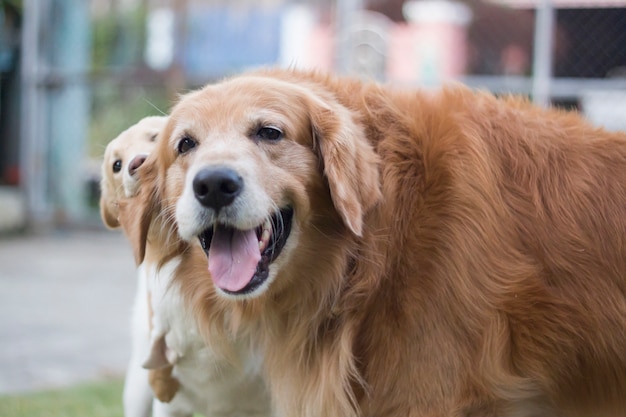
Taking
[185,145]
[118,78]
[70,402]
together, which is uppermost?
[118,78]

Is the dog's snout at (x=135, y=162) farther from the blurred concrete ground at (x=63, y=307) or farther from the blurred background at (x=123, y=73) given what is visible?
the blurred concrete ground at (x=63, y=307)

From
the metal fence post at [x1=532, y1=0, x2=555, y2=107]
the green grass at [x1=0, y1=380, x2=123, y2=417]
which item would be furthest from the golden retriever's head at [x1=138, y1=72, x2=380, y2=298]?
the metal fence post at [x1=532, y1=0, x2=555, y2=107]

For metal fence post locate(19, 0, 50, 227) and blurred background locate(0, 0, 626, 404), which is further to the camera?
metal fence post locate(19, 0, 50, 227)

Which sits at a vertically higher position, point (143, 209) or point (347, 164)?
point (347, 164)

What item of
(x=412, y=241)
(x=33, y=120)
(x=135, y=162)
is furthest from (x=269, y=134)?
(x=33, y=120)

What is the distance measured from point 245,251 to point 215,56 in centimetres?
862

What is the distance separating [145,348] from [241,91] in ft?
4.04

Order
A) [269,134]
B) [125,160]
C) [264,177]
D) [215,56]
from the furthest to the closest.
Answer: [215,56] → [125,160] → [269,134] → [264,177]

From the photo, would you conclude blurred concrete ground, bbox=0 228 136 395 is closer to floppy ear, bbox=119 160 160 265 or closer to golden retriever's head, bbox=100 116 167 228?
golden retriever's head, bbox=100 116 167 228

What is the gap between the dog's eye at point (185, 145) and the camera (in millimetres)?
3156

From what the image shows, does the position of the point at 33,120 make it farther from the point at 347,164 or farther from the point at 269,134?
the point at 347,164

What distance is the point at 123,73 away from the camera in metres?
11.8

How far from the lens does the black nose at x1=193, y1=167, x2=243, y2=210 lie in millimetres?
2865

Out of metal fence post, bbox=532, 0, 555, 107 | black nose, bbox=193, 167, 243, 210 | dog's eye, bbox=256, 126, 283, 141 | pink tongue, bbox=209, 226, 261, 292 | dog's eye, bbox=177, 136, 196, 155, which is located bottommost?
pink tongue, bbox=209, 226, 261, 292
